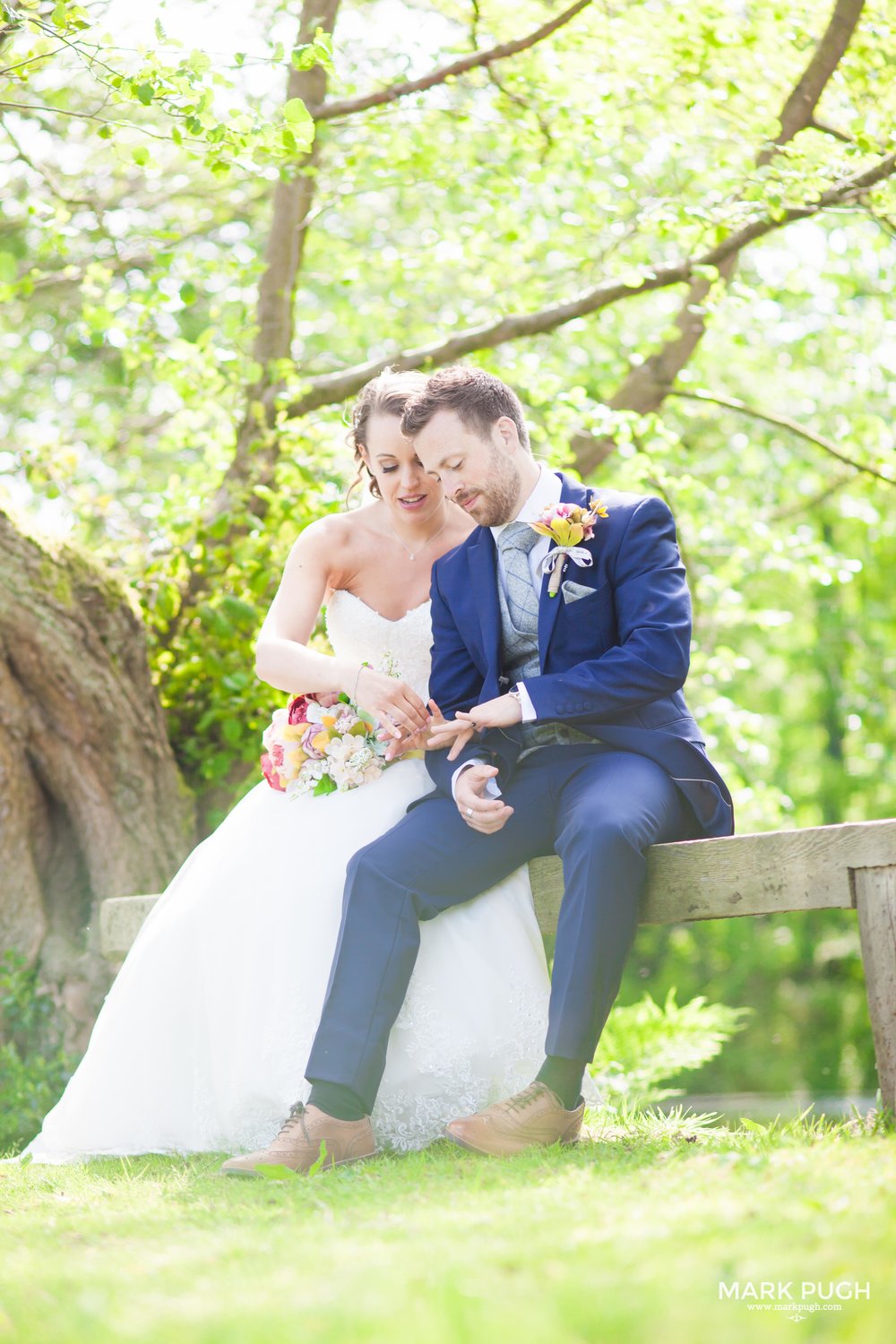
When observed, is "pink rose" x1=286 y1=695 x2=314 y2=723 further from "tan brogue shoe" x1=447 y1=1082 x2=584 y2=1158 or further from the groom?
"tan brogue shoe" x1=447 y1=1082 x2=584 y2=1158

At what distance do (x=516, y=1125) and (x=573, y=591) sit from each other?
1392mm

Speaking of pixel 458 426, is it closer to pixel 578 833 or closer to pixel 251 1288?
pixel 578 833

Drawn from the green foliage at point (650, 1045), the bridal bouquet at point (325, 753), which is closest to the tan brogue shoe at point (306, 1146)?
the bridal bouquet at point (325, 753)

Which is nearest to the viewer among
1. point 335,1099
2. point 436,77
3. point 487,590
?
point 335,1099

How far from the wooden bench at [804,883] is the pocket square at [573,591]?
28.2 inches

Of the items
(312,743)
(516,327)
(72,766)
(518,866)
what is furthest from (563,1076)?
(516,327)

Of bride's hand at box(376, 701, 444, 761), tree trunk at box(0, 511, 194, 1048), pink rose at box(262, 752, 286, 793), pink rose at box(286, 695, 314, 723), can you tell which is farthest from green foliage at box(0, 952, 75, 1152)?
bride's hand at box(376, 701, 444, 761)

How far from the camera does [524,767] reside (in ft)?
11.2

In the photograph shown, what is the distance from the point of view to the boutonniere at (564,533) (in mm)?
3352

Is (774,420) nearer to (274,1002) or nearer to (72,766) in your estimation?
(72,766)

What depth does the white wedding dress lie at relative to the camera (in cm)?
320

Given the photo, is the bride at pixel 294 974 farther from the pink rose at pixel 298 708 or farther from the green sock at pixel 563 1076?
the green sock at pixel 563 1076

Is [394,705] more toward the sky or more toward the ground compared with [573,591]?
more toward the ground

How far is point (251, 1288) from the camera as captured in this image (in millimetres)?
1792
